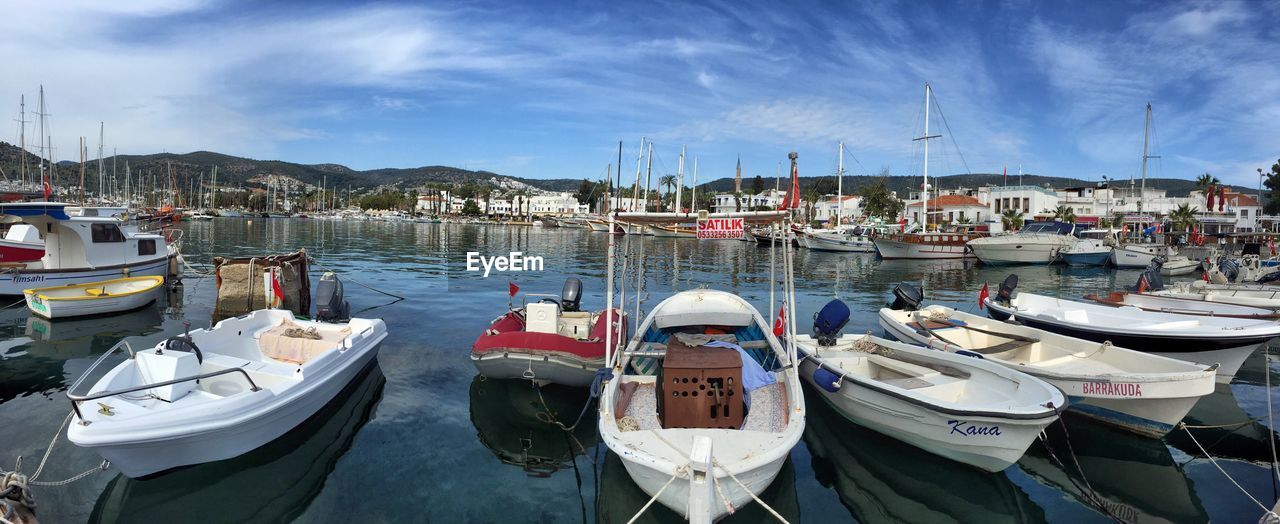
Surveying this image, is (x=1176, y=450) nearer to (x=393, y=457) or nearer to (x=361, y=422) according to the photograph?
(x=393, y=457)

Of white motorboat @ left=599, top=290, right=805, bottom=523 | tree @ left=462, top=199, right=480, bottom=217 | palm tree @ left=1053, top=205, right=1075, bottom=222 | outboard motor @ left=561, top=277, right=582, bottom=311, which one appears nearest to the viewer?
white motorboat @ left=599, top=290, right=805, bottom=523

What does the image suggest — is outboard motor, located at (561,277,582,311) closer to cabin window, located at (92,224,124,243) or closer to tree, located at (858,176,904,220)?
cabin window, located at (92,224,124,243)

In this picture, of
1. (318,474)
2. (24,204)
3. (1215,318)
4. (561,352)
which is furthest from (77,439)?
(1215,318)

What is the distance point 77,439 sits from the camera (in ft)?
19.9

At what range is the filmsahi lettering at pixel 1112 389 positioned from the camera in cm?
834

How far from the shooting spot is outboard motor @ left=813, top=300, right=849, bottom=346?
11.7 meters

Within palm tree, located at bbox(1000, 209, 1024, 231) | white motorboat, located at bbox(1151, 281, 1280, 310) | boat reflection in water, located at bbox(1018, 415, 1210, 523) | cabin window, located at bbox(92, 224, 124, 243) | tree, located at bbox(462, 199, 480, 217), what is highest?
tree, located at bbox(462, 199, 480, 217)

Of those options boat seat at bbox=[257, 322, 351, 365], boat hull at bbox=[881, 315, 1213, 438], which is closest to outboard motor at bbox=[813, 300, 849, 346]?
boat hull at bbox=[881, 315, 1213, 438]

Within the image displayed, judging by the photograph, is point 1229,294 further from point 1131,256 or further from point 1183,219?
point 1183,219

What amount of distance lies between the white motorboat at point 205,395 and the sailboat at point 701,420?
4511 mm

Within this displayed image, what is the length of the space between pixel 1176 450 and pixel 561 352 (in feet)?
32.4

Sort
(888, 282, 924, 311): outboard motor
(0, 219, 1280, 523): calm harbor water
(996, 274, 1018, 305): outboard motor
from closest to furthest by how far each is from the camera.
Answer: (0, 219, 1280, 523): calm harbor water < (888, 282, 924, 311): outboard motor < (996, 274, 1018, 305): outboard motor

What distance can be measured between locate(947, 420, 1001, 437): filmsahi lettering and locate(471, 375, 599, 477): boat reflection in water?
16.9ft

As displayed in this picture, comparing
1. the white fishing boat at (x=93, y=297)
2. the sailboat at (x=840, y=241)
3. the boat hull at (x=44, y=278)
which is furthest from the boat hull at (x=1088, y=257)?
the boat hull at (x=44, y=278)
